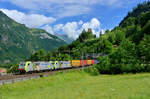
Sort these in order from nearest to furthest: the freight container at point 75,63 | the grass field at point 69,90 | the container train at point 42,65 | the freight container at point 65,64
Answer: the grass field at point 69,90 → the container train at point 42,65 → the freight container at point 65,64 → the freight container at point 75,63

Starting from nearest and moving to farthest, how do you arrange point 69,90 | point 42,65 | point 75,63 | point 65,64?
point 69,90 → point 42,65 → point 65,64 → point 75,63

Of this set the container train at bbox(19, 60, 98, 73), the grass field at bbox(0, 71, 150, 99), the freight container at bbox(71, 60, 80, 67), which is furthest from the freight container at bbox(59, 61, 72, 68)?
the grass field at bbox(0, 71, 150, 99)

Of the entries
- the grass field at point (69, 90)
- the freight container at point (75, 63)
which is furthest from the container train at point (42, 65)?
the grass field at point (69, 90)

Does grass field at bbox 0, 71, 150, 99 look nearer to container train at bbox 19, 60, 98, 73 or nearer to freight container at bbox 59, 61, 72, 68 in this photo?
container train at bbox 19, 60, 98, 73

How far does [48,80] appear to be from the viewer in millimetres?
38281

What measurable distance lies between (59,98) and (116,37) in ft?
548

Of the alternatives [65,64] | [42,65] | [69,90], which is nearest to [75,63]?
[65,64]

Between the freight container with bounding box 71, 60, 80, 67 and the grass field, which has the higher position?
the freight container with bounding box 71, 60, 80, 67

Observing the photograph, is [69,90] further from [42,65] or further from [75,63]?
[75,63]

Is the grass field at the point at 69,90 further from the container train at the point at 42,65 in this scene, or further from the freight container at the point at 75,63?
the freight container at the point at 75,63

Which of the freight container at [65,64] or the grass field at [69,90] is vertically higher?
the freight container at [65,64]

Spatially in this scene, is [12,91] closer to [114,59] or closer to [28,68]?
[28,68]

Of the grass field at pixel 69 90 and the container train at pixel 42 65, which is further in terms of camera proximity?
the container train at pixel 42 65

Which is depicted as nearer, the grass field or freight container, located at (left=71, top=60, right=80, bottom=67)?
the grass field
